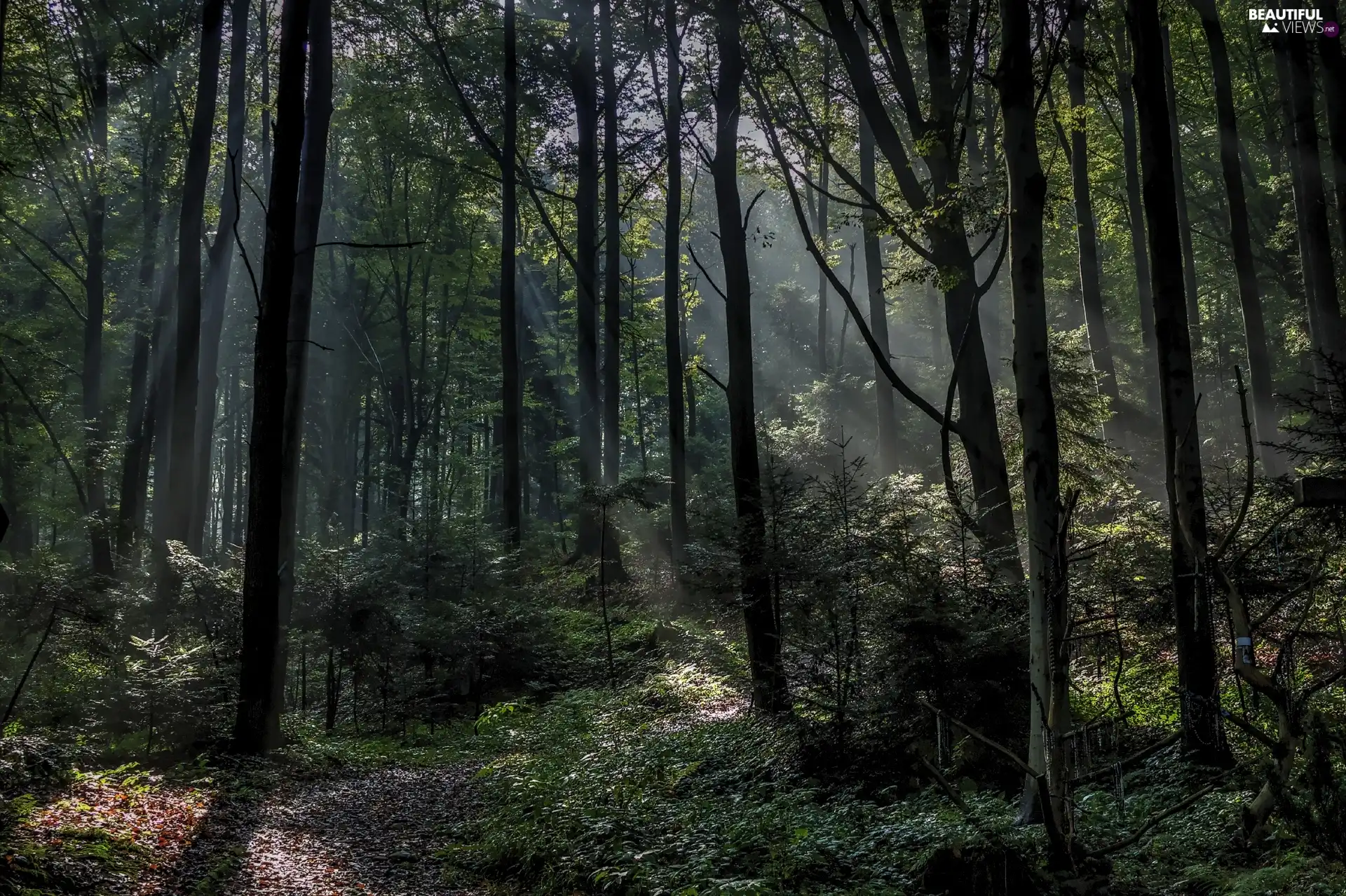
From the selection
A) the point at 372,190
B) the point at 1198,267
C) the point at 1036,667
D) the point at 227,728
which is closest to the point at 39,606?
the point at 227,728

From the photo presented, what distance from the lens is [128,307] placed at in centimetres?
2822

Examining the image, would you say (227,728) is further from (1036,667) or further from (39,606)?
(1036,667)

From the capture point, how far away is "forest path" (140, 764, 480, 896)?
606 centimetres

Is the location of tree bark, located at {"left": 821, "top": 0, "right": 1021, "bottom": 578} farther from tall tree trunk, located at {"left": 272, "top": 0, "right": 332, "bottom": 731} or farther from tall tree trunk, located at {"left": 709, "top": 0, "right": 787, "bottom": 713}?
tall tree trunk, located at {"left": 272, "top": 0, "right": 332, "bottom": 731}

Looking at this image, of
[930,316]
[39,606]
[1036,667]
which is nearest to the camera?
[1036,667]

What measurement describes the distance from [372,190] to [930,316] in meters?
24.0

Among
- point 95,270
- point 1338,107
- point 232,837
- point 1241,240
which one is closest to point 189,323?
point 95,270

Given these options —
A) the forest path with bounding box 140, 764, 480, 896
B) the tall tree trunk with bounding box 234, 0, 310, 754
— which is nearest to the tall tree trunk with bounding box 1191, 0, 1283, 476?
the tall tree trunk with bounding box 234, 0, 310, 754

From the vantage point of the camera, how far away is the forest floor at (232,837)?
18.2 ft

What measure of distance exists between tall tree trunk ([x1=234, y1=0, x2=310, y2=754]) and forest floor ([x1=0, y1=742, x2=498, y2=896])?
1.01m

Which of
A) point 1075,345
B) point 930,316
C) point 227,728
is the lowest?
point 227,728

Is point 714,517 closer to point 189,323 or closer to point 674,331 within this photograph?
point 674,331

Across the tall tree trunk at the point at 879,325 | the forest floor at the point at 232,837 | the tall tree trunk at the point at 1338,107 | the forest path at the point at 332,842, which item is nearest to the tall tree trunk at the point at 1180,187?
the tall tree trunk at the point at 879,325

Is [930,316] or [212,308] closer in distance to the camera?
[212,308]
